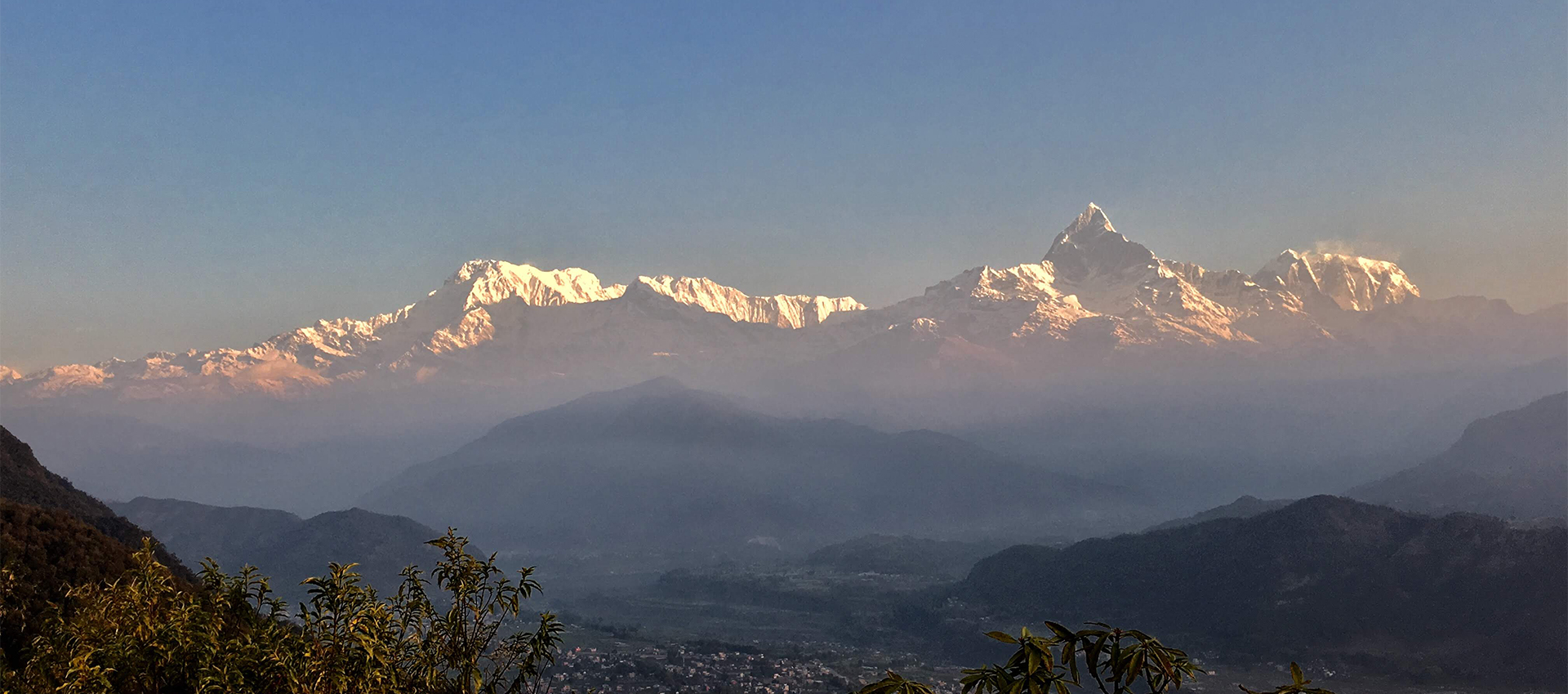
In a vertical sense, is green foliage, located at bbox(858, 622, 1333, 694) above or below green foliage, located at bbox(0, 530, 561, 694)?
above

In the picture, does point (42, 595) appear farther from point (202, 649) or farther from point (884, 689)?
point (884, 689)

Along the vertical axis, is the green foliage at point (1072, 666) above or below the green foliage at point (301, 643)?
above

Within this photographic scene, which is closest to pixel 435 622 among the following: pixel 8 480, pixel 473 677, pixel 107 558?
pixel 473 677

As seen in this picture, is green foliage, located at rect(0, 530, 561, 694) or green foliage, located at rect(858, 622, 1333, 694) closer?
green foliage, located at rect(858, 622, 1333, 694)

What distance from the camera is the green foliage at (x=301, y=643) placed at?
37938 mm

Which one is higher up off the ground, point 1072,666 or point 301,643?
point 1072,666

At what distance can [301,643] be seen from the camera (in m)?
38.6

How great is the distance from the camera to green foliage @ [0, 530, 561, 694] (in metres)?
37.9

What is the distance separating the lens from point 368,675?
1480 inches

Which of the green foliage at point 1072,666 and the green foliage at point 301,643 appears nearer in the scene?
the green foliage at point 1072,666


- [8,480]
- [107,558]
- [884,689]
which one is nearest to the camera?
[884,689]

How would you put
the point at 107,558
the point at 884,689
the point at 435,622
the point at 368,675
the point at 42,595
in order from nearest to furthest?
the point at 884,689 < the point at 368,675 < the point at 435,622 < the point at 42,595 < the point at 107,558

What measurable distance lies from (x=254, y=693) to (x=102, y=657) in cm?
680

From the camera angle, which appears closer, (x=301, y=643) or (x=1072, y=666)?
(x=1072, y=666)
